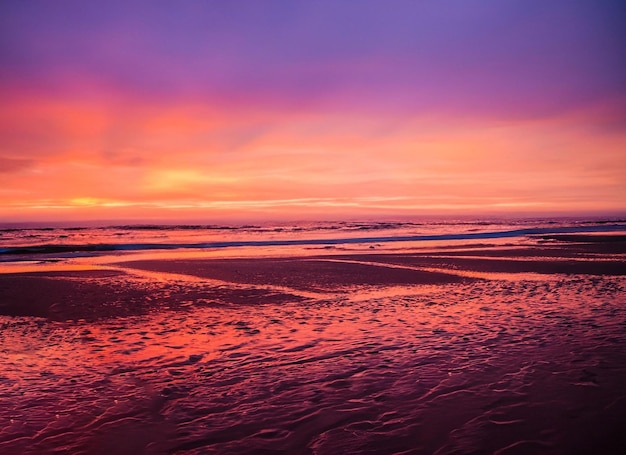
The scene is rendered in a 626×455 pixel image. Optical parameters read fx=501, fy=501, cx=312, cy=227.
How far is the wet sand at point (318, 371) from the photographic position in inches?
220

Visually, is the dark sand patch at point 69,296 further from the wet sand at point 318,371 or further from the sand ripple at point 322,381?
the sand ripple at point 322,381

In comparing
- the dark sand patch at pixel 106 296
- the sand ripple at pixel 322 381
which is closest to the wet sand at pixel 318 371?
the sand ripple at pixel 322 381

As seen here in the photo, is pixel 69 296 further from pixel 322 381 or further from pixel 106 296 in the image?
pixel 322 381

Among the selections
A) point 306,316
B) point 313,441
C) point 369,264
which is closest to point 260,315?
point 306,316

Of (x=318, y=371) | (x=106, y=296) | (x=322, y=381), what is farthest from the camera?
(x=106, y=296)

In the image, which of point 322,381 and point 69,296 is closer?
point 322,381

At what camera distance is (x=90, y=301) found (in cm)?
1565

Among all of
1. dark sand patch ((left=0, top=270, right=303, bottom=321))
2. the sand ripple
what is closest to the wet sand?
the sand ripple

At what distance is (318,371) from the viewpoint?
7.98 meters

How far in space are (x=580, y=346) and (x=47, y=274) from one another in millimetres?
22700

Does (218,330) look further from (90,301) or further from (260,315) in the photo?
(90,301)

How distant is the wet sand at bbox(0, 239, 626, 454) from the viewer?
559cm

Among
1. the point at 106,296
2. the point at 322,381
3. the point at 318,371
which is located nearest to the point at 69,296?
the point at 106,296

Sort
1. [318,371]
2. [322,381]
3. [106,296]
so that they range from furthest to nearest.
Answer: [106,296] → [318,371] → [322,381]
